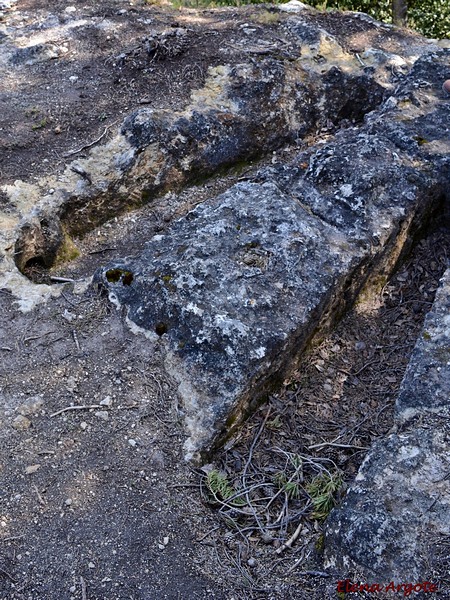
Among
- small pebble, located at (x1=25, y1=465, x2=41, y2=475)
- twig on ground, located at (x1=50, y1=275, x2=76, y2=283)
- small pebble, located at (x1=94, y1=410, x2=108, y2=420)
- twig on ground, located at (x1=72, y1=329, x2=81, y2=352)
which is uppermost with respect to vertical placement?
twig on ground, located at (x1=72, y1=329, x2=81, y2=352)

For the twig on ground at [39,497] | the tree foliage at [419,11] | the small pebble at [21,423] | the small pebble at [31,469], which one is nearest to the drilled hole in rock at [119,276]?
the small pebble at [21,423]

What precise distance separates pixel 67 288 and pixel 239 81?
10.2 ft

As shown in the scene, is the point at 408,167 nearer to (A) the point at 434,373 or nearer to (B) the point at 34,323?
(A) the point at 434,373

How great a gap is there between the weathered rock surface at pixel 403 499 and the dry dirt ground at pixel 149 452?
0.47ft

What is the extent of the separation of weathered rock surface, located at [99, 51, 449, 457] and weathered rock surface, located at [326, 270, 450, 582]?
878 mm

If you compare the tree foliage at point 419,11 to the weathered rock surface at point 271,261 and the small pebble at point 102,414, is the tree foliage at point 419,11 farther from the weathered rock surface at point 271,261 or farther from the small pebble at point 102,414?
the small pebble at point 102,414

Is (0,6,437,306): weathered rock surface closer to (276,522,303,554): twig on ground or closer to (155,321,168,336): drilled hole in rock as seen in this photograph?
(155,321,168,336): drilled hole in rock

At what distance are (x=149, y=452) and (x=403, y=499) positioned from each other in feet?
4.65

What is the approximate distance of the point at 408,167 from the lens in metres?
5.21

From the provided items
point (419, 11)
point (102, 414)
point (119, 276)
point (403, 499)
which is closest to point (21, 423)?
point (102, 414)

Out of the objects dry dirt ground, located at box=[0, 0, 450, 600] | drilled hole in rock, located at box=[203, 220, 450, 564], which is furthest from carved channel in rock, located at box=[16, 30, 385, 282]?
drilled hole in rock, located at box=[203, 220, 450, 564]

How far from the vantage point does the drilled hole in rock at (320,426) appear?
3627 mm

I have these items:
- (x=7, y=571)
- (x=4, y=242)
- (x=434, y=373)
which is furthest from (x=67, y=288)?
(x=434, y=373)

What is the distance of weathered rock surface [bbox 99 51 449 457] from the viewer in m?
4.05
